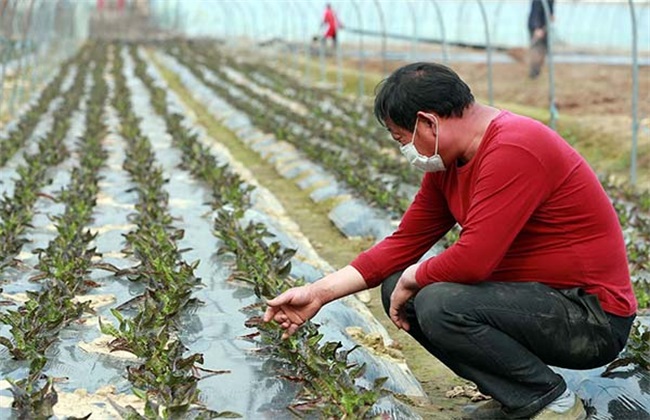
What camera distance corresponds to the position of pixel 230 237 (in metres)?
5.61

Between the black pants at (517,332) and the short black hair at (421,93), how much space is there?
21.8 inches

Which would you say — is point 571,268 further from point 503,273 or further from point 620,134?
point 620,134

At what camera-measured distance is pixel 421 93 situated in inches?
123

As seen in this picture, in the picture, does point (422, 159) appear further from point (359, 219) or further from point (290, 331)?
point (359, 219)

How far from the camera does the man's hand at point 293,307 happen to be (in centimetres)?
344

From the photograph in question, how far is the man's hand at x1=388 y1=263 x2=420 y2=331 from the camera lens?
339 centimetres

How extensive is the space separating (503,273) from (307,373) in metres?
0.75

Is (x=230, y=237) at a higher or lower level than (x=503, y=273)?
lower

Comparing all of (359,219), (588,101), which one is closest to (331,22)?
(588,101)

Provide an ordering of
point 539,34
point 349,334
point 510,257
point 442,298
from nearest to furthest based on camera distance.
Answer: point 442,298
point 510,257
point 349,334
point 539,34

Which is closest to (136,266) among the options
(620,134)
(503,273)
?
(503,273)

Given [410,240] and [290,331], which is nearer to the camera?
[290,331]

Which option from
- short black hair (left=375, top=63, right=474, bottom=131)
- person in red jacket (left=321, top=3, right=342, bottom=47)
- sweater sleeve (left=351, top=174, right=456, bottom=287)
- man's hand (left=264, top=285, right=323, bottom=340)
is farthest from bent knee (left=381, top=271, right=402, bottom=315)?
person in red jacket (left=321, top=3, right=342, bottom=47)

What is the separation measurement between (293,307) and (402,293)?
14.8 inches
